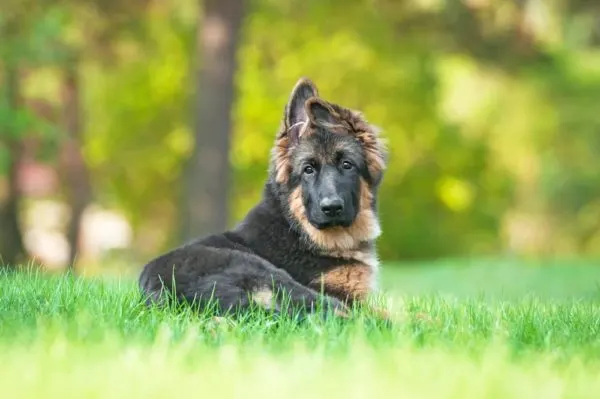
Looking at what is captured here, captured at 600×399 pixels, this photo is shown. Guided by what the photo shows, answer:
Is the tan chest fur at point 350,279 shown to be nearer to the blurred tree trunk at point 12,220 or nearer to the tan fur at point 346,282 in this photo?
the tan fur at point 346,282

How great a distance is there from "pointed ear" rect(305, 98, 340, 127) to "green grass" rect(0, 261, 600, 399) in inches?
63.6

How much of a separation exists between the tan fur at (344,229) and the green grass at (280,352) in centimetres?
70

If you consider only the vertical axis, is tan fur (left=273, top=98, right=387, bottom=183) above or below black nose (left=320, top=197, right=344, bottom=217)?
above

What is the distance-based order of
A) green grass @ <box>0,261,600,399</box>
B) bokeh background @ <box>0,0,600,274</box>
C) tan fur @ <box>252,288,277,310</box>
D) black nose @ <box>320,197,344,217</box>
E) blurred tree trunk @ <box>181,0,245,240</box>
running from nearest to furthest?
green grass @ <box>0,261,600,399</box>
tan fur @ <box>252,288,277,310</box>
black nose @ <box>320,197,344,217</box>
blurred tree trunk @ <box>181,0,245,240</box>
bokeh background @ <box>0,0,600,274</box>

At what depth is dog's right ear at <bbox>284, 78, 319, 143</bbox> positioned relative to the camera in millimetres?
8156

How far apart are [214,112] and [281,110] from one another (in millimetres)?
7971

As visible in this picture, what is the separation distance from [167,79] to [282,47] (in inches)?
133

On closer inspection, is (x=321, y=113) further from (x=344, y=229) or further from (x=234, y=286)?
(x=234, y=286)

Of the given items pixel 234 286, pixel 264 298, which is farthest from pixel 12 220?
pixel 264 298

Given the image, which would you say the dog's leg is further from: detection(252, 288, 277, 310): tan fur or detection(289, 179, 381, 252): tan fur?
detection(289, 179, 381, 252): tan fur

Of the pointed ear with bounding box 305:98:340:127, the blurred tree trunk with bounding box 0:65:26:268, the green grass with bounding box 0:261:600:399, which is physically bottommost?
the blurred tree trunk with bounding box 0:65:26:268

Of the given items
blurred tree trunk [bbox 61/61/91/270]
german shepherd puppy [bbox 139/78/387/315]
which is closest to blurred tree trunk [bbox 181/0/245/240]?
blurred tree trunk [bbox 61/61/91/270]

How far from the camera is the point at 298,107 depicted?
A: 826 centimetres

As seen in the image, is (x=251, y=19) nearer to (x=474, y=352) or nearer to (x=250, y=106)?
(x=250, y=106)
